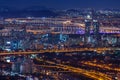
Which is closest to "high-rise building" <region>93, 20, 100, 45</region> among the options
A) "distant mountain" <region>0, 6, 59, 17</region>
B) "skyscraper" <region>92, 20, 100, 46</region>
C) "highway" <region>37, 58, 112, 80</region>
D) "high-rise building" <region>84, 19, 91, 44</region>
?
"skyscraper" <region>92, 20, 100, 46</region>

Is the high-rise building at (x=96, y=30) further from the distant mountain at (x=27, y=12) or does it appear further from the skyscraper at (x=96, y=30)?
the distant mountain at (x=27, y=12)

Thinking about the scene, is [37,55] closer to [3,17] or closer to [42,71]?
[42,71]

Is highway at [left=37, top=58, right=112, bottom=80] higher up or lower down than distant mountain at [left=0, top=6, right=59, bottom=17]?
lower down

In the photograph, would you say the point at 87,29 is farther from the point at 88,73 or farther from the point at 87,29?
the point at 88,73

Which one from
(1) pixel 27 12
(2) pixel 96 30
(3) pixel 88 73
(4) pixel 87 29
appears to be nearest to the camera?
(3) pixel 88 73

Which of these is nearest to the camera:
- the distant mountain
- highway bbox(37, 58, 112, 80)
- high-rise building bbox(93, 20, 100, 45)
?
highway bbox(37, 58, 112, 80)

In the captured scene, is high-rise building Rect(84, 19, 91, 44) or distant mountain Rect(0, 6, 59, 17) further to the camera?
distant mountain Rect(0, 6, 59, 17)

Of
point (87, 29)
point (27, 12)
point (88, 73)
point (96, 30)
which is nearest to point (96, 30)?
point (96, 30)

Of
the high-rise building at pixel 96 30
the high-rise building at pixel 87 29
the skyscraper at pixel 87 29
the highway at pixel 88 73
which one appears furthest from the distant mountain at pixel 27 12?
the highway at pixel 88 73

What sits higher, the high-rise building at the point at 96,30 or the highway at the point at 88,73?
the high-rise building at the point at 96,30

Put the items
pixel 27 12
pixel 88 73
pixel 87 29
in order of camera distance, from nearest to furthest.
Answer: pixel 88 73
pixel 87 29
pixel 27 12

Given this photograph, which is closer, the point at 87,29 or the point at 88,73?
the point at 88,73

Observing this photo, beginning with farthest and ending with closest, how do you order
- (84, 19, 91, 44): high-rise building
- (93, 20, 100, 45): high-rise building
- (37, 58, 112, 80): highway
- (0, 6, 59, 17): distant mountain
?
1. (0, 6, 59, 17): distant mountain
2. (84, 19, 91, 44): high-rise building
3. (93, 20, 100, 45): high-rise building
4. (37, 58, 112, 80): highway

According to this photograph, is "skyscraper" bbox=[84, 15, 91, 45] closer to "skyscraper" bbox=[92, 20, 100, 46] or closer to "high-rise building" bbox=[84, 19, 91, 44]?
"high-rise building" bbox=[84, 19, 91, 44]
